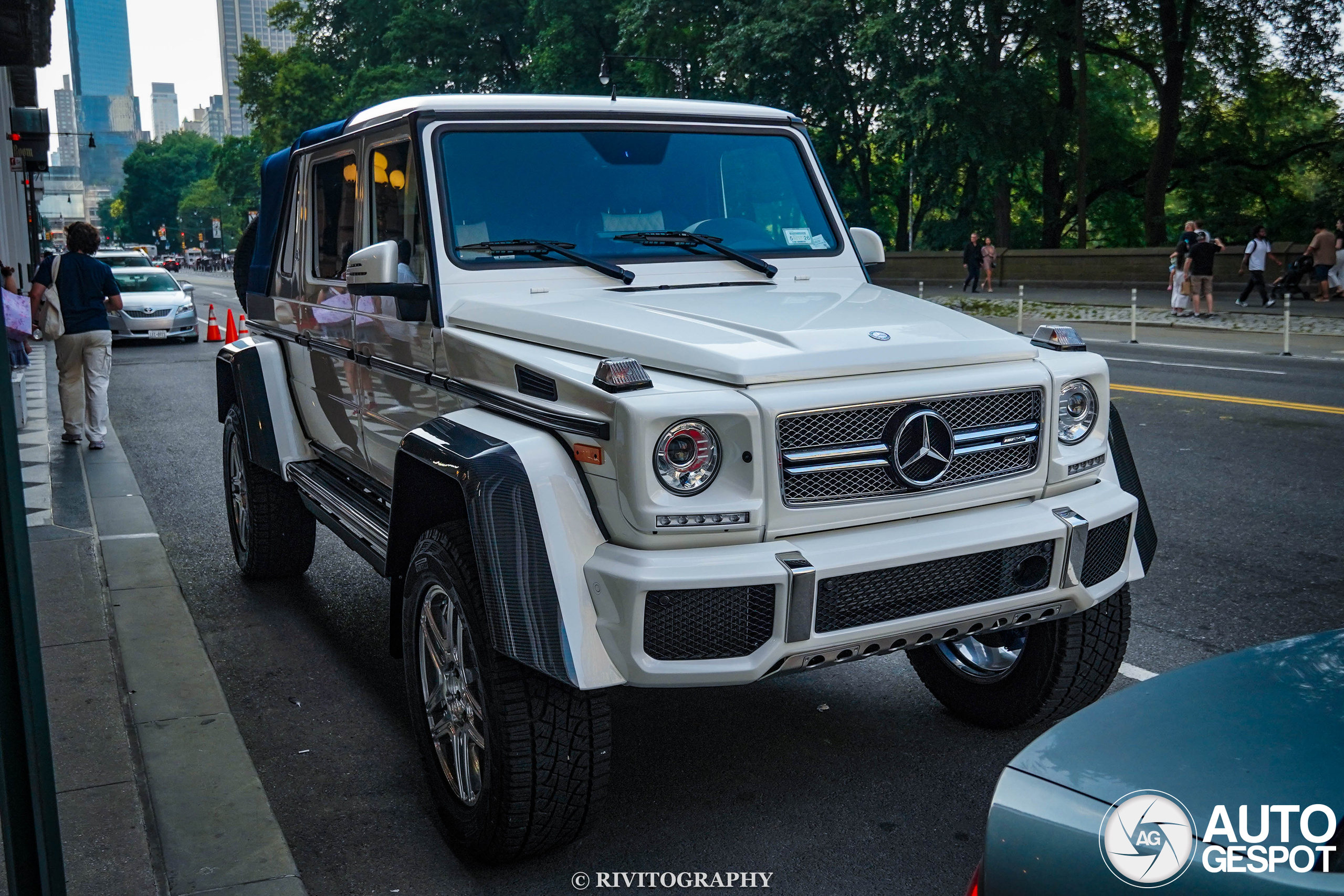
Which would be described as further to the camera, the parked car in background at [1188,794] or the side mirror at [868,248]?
the side mirror at [868,248]

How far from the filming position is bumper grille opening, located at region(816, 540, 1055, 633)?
3.35 meters

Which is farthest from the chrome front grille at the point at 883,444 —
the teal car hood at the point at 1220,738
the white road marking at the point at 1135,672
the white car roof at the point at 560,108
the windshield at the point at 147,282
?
the windshield at the point at 147,282

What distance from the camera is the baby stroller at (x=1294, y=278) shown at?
2761 cm

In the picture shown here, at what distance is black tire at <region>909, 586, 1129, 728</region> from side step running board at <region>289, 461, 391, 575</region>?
6.62 ft

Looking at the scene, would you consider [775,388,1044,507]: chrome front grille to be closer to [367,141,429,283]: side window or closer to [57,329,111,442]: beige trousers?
[367,141,429,283]: side window

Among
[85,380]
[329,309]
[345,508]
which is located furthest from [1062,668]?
[85,380]

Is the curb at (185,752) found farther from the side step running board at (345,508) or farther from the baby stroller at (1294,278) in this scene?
the baby stroller at (1294,278)

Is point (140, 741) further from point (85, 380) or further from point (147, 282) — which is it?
point (147, 282)

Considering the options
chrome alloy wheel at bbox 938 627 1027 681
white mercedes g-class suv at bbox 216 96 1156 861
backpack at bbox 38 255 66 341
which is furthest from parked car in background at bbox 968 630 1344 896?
backpack at bbox 38 255 66 341

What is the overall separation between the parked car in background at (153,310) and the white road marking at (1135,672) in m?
21.5

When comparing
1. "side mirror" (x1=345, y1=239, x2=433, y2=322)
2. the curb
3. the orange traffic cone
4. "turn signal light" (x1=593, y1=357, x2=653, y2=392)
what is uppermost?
"side mirror" (x1=345, y1=239, x2=433, y2=322)

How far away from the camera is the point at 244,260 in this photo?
24.8ft

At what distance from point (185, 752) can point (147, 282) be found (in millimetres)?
22814

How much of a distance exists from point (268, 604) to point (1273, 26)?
39.1 metres
